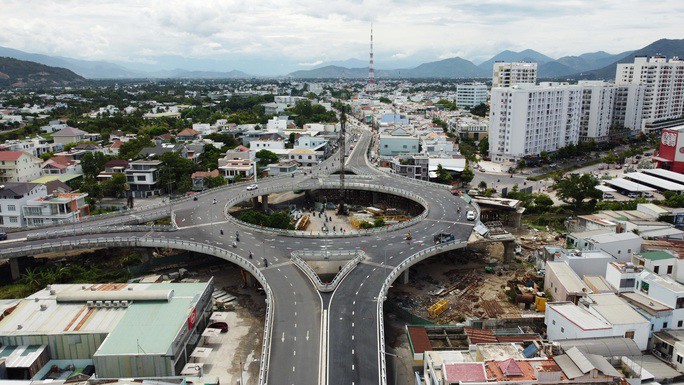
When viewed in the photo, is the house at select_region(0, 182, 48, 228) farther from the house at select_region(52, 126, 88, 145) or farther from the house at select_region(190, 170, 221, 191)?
the house at select_region(52, 126, 88, 145)

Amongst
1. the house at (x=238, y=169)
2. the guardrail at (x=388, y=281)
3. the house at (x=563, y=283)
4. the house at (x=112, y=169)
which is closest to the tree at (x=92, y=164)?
the house at (x=112, y=169)

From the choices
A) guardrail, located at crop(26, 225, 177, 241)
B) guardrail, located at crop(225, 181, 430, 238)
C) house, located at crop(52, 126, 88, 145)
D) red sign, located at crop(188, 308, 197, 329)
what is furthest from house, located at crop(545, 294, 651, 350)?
house, located at crop(52, 126, 88, 145)

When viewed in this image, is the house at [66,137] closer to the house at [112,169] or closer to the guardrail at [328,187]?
the house at [112,169]

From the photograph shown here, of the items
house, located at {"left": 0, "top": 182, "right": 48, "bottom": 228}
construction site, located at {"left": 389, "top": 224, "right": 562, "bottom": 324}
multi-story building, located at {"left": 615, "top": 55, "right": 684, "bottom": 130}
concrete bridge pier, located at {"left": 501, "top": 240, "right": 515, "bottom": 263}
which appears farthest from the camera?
multi-story building, located at {"left": 615, "top": 55, "right": 684, "bottom": 130}

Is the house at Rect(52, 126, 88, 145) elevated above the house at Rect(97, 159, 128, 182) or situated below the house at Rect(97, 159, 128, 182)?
above

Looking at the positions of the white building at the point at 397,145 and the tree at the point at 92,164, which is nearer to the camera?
the tree at the point at 92,164

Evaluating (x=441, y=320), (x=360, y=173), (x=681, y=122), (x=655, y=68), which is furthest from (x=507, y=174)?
(x=681, y=122)
